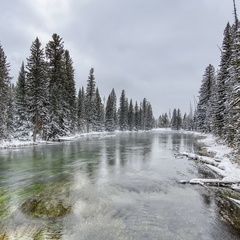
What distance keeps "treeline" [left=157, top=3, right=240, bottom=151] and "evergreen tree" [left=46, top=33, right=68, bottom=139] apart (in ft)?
74.1

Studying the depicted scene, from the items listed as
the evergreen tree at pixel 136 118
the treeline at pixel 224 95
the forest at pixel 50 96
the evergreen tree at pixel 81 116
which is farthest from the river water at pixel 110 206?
the evergreen tree at pixel 136 118

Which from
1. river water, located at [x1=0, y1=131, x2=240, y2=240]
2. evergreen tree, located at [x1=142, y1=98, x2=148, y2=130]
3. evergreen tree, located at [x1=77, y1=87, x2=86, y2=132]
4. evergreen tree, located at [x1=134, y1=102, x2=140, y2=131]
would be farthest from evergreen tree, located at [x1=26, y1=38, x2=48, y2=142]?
evergreen tree, located at [x1=142, y1=98, x2=148, y2=130]

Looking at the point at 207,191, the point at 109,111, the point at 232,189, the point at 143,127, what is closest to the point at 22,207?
the point at 207,191

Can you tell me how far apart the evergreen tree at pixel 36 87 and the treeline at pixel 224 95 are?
22.7 m

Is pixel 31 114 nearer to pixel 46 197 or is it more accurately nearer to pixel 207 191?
pixel 46 197

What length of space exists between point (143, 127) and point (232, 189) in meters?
90.3

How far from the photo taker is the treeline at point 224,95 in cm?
1191

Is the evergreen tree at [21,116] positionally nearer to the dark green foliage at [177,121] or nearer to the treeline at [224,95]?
the treeline at [224,95]

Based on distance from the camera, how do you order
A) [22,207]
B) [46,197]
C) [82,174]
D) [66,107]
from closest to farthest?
[22,207] → [46,197] → [82,174] → [66,107]

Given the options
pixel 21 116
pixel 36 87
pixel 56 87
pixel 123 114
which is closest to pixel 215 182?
pixel 36 87

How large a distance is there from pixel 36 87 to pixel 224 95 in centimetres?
2416

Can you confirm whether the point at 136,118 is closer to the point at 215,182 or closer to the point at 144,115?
the point at 144,115

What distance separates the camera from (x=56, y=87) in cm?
3150

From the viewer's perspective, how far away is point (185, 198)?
7777mm
